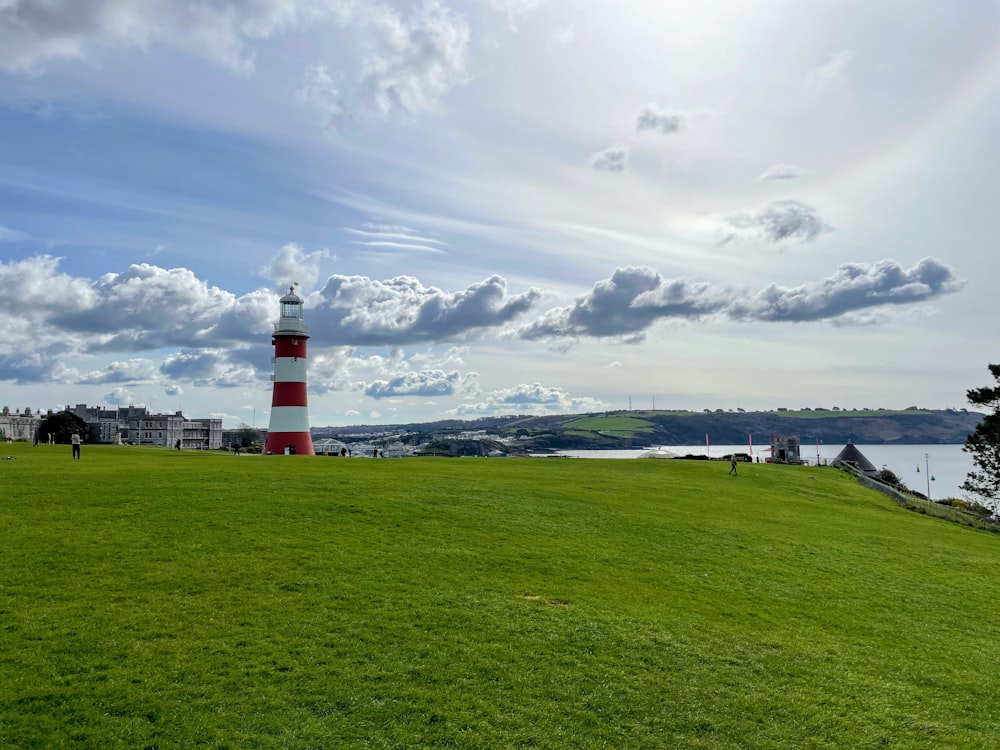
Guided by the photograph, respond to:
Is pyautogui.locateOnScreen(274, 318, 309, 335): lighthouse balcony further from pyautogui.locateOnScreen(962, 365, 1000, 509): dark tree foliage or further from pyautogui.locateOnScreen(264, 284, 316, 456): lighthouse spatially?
pyautogui.locateOnScreen(962, 365, 1000, 509): dark tree foliage

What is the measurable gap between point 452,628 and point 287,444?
1585 inches

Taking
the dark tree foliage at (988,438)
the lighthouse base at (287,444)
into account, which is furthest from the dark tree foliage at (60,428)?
the dark tree foliage at (988,438)

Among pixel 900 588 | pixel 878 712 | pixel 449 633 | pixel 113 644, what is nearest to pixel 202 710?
pixel 113 644

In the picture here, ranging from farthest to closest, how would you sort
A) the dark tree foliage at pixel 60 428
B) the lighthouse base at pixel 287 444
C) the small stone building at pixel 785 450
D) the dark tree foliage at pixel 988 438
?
the dark tree foliage at pixel 60 428
the small stone building at pixel 785 450
the dark tree foliage at pixel 988 438
the lighthouse base at pixel 287 444

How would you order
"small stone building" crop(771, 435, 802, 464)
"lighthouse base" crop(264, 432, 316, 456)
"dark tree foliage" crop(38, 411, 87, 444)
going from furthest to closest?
1. "dark tree foliage" crop(38, 411, 87, 444)
2. "small stone building" crop(771, 435, 802, 464)
3. "lighthouse base" crop(264, 432, 316, 456)

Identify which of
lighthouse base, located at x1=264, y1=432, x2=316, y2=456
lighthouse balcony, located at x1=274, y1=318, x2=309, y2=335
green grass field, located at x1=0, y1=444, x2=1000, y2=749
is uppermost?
lighthouse balcony, located at x1=274, y1=318, x2=309, y2=335

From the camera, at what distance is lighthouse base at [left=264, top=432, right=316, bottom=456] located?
49812mm

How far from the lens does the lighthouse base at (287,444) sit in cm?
4981

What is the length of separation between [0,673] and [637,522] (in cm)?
1962

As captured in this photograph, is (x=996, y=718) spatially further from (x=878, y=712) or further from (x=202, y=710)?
(x=202, y=710)

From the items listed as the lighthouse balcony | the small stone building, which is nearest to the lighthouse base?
the lighthouse balcony

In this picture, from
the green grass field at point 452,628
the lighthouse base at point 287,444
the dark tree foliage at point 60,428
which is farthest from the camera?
the dark tree foliage at point 60,428

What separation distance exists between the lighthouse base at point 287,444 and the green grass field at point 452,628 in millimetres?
24075

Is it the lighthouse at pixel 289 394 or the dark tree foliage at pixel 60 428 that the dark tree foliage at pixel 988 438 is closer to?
the lighthouse at pixel 289 394
